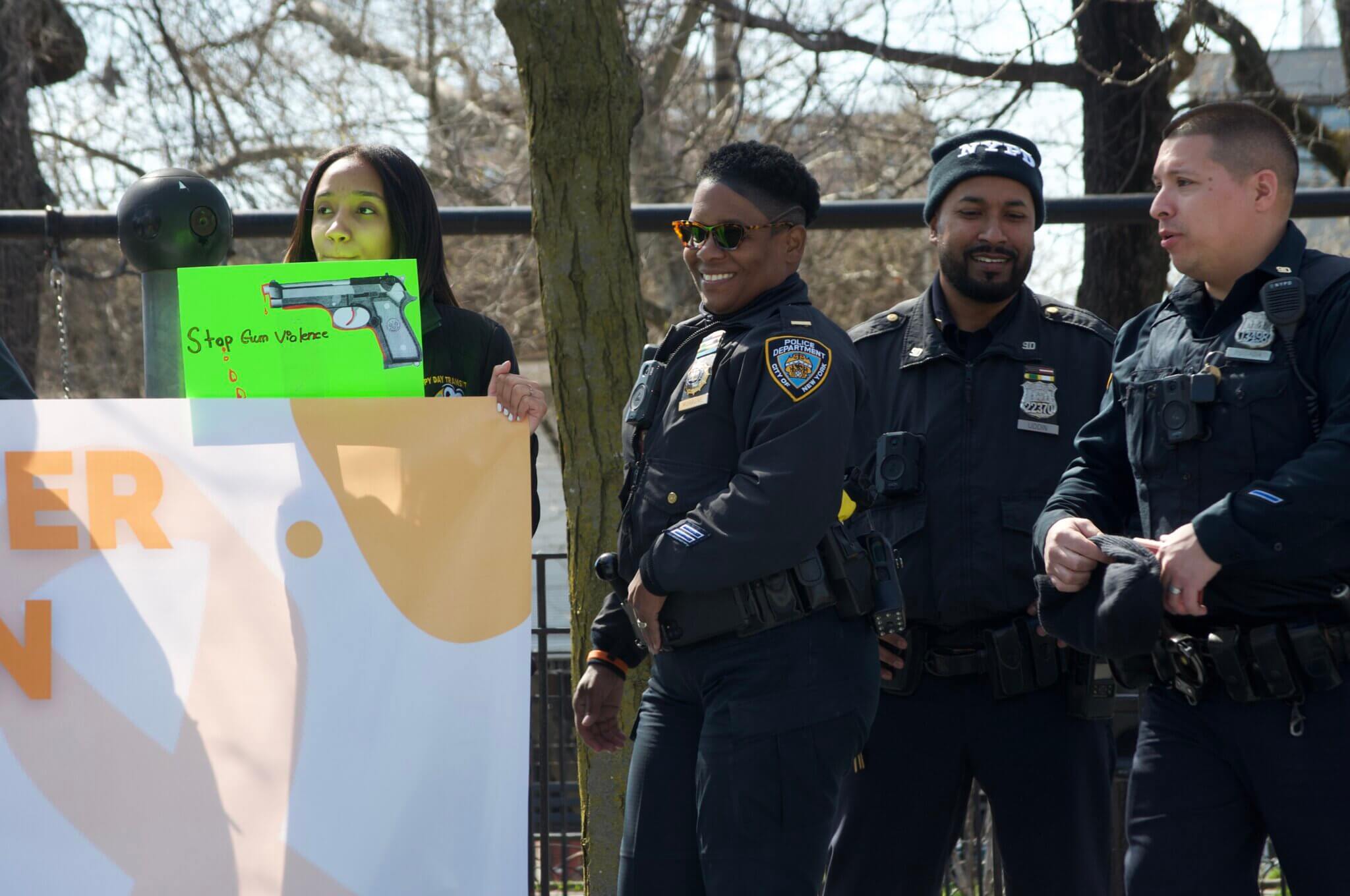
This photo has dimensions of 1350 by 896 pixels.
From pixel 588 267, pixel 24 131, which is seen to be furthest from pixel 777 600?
pixel 24 131

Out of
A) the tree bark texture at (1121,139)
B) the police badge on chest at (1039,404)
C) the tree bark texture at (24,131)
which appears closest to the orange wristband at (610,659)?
the police badge on chest at (1039,404)

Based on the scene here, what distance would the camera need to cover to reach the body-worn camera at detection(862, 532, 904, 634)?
3.04m

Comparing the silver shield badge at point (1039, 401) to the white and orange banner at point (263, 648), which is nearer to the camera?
the white and orange banner at point (263, 648)

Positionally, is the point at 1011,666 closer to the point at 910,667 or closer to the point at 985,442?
the point at 910,667

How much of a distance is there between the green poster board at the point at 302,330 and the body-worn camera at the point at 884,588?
3.68 ft

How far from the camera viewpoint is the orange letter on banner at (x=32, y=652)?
10.3 feet

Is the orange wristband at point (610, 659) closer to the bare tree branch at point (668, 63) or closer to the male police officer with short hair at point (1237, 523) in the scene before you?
the male police officer with short hair at point (1237, 523)

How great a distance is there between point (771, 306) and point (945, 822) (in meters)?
1.38

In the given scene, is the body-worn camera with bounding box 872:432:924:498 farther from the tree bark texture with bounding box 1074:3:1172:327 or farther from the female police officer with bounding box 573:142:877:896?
the tree bark texture with bounding box 1074:3:1172:327

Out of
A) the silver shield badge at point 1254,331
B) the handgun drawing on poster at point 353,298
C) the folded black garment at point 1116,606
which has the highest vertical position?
the handgun drawing on poster at point 353,298

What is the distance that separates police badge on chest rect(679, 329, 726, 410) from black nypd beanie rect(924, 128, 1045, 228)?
0.91 meters

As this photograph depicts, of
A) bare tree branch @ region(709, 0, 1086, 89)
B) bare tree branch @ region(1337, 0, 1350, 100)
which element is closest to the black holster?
bare tree branch @ region(709, 0, 1086, 89)

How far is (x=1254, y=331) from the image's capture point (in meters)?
2.91

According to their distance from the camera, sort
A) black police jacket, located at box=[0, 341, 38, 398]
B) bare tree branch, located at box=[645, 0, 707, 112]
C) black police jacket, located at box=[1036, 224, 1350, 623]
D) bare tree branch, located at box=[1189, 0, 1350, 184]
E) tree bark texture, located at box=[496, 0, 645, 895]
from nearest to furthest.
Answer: black police jacket, located at box=[1036, 224, 1350, 623] → black police jacket, located at box=[0, 341, 38, 398] → tree bark texture, located at box=[496, 0, 645, 895] → bare tree branch, located at box=[1189, 0, 1350, 184] → bare tree branch, located at box=[645, 0, 707, 112]
